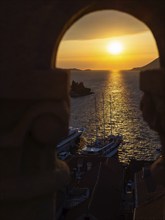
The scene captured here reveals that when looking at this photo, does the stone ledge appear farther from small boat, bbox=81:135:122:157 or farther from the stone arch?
small boat, bbox=81:135:122:157

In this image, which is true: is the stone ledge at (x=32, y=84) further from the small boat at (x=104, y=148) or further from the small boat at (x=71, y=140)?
the small boat at (x=71, y=140)

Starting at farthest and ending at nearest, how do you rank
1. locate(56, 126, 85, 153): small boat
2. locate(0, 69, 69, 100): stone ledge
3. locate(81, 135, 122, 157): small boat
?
locate(56, 126, 85, 153): small boat → locate(81, 135, 122, 157): small boat → locate(0, 69, 69, 100): stone ledge

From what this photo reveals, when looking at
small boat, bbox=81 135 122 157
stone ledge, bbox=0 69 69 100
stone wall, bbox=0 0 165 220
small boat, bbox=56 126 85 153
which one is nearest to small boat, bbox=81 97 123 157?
small boat, bbox=81 135 122 157

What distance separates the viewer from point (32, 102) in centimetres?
360

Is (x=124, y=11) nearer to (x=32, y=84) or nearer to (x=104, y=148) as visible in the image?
(x=32, y=84)

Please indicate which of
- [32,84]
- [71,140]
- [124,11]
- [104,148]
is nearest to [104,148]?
[104,148]

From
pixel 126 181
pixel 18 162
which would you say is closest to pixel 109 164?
pixel 126 181

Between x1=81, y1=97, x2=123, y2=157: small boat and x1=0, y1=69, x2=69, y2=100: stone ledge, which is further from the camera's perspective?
x1=81, y1=97, x2=123, y2=157: small boat

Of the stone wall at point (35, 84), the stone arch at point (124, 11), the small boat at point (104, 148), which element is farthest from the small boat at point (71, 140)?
the stone arch at point (124, 11)

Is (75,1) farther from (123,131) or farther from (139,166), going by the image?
(123,131)

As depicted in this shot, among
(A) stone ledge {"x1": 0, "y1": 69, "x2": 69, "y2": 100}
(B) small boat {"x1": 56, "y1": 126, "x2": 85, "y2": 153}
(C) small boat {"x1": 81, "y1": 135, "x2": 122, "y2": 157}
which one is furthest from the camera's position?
(B) small boat {"x1": 56, "y1": 126, "x2": 85, "y2": 153}

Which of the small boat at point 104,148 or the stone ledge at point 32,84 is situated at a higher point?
the stone ledge at point 32,84

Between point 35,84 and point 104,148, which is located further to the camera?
point 104,148

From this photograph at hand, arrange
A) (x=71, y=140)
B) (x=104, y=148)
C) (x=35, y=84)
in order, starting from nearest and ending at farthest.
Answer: (x=35, y=84), (x=104, y=148), (x=71, y=140)
